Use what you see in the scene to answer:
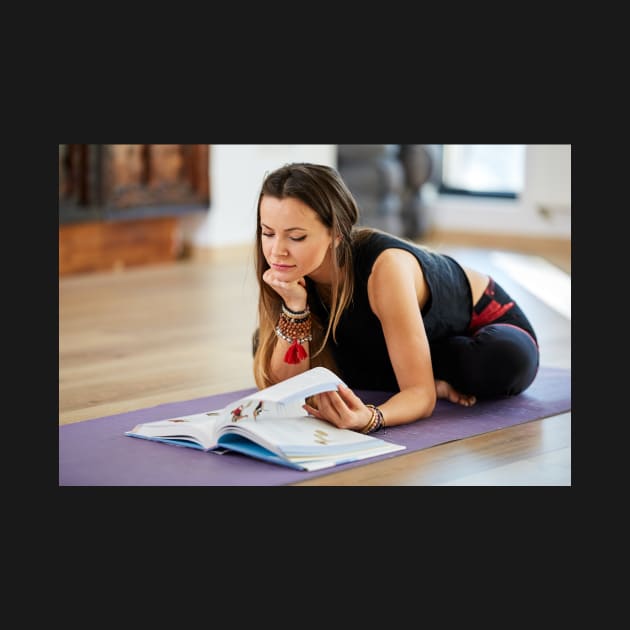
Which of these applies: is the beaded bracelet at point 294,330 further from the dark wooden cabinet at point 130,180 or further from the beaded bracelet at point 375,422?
the dark wooden cabinet at point 130,180

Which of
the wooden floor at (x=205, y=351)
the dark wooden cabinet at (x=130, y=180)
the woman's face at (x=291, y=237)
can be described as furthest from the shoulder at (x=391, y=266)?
the dark wooden cabinet at (x=130, y=180)

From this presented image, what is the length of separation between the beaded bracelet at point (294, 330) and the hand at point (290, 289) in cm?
2

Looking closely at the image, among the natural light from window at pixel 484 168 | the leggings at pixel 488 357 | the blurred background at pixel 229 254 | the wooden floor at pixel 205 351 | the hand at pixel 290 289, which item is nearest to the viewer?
the wooden floor at pixel 205 351

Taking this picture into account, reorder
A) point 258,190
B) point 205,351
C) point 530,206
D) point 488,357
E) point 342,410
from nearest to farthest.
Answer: point 342,410 → point 488,357 → point 205,351 → point 258,190 → point 530,206

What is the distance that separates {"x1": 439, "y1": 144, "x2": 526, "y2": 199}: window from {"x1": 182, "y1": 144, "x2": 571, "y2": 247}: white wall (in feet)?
0.68

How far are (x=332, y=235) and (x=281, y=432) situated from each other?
47cm

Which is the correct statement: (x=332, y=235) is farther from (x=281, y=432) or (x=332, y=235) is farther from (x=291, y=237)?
(x=281, y=432)

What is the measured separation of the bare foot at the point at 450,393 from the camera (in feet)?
8.87

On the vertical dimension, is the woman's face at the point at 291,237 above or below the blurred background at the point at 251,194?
below

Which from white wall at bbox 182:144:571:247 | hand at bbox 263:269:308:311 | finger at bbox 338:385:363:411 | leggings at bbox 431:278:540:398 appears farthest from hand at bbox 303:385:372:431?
white wall at bbox 182:144:571:247

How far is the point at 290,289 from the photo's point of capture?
2.43 metres

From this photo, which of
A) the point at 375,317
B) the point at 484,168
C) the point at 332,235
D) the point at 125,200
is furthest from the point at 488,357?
the point at 484,168

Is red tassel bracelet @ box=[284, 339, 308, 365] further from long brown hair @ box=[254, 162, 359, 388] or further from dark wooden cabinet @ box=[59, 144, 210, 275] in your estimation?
dark wooden cabinet @ box=[59, 144, 210, 275]

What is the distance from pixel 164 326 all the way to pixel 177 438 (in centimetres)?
164
